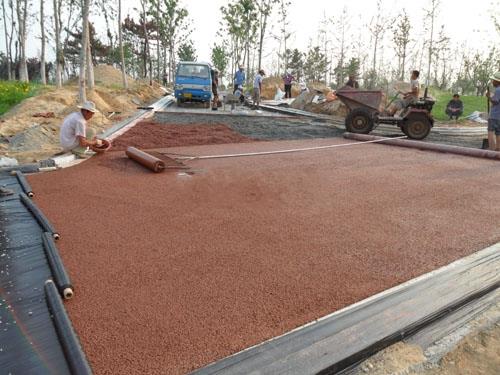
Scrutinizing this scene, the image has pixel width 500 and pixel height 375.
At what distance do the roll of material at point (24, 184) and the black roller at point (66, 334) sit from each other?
2223 mm

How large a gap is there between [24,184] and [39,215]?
50.5 inches

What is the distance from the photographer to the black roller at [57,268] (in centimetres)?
226

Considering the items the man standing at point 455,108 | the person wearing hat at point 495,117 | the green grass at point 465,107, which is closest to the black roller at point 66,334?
the person wearing hat at point 495,117

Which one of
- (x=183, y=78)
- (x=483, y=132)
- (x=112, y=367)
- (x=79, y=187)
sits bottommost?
(x=112, y=367)

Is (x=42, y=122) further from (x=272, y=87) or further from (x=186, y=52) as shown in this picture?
(x=186, y=52)

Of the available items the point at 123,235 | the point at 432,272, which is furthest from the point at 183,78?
the point at 432,272

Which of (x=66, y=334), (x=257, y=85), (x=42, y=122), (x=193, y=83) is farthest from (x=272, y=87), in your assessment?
(x=66, y=334)

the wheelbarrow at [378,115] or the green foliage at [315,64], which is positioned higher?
the green foliage at [315,64]

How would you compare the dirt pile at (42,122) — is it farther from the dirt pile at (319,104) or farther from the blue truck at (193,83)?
the dirt pile at (319,104)

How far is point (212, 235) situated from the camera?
3232 millimetres

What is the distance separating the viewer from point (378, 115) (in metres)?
9.41

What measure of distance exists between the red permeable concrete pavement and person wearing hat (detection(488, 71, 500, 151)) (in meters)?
2.09

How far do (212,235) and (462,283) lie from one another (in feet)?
6.15

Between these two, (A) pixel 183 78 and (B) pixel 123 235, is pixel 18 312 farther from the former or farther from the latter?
(A) pixel 183 78
